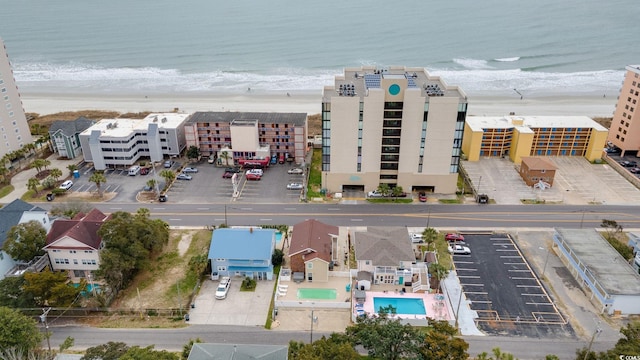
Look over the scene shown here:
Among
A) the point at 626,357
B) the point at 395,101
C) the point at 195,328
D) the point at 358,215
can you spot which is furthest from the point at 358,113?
the point at 626,357

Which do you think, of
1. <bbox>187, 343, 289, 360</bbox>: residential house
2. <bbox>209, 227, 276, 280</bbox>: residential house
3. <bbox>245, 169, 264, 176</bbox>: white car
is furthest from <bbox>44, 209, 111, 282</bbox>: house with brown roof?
<bbox>245, 169, 264, 176</bbox>: white car

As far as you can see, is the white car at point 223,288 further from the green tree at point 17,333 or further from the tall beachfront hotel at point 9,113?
the tall beachfront hotel at point 9,113

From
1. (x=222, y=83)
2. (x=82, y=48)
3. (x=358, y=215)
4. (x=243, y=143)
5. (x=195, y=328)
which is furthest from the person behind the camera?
(x=82, y=48)

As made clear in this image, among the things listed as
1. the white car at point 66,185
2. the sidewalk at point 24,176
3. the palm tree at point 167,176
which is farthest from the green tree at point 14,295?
the sidewalk at point 24,176

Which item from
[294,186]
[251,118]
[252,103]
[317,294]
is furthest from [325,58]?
[317,294]

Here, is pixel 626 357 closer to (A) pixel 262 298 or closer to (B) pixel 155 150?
(A) pixel 262 298

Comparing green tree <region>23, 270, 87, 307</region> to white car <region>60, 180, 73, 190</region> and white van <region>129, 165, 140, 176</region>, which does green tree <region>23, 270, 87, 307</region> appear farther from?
white van <region>129, 165, 140, 176</region>

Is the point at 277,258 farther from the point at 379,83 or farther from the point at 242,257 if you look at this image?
the point at 379,83
